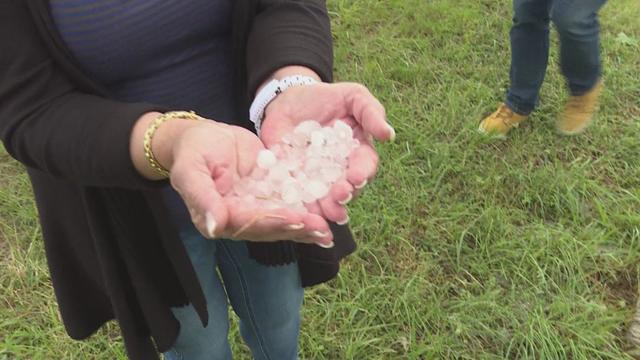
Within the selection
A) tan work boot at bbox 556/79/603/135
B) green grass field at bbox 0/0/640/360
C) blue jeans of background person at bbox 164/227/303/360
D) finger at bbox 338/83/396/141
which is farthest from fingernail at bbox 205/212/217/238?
tan work boot at bbox 556/79/603/135

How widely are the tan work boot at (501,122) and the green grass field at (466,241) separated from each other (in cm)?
4

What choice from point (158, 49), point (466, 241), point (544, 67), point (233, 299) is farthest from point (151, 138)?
point (544, 67)

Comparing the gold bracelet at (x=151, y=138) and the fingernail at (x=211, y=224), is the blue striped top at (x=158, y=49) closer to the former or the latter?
the gold bracelet at (x=151, y=138)

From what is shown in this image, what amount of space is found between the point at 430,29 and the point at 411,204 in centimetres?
123

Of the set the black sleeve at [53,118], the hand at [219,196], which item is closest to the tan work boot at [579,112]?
the hand at [219,196]

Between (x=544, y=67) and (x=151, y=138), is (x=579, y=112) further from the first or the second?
(x=151, y=138)

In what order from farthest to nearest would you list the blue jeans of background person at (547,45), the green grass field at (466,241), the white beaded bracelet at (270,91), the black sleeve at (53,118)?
1. the blue jeans of background person at (547,45)
2. the green grass field at (466,241)
3. the white beaded bracelet at (270,91)
4. the black sleeve at (53,118)

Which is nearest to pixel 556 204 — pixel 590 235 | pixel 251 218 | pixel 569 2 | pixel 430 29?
pixel 590 235

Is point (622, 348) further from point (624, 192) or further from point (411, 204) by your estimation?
point (411, 204)

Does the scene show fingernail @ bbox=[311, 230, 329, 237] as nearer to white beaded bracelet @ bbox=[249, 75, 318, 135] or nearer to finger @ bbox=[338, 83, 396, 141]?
finger @ bbox=[338, 83, 396, 141]

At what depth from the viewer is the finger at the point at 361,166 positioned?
881mm

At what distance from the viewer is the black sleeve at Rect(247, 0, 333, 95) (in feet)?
3.31

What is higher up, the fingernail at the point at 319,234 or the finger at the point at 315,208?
the fingernail at the point at 319,234

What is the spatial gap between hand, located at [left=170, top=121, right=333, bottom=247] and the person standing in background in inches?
65.9
